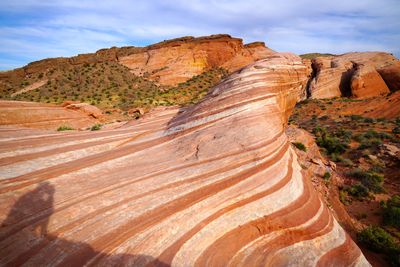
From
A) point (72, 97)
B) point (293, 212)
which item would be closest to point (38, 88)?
point (72, 97)

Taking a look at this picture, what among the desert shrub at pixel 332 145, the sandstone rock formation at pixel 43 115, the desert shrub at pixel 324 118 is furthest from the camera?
the desert shrub at pixel 324 118

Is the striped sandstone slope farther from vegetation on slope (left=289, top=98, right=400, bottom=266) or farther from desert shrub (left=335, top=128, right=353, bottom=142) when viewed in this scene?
desert shrub (left=335, top=128, right=353, bottom=142)

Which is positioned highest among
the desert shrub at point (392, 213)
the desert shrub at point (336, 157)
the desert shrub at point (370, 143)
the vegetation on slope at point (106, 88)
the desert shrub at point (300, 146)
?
the vegetation on slope at point (106, 88)

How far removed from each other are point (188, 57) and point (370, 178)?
138ft

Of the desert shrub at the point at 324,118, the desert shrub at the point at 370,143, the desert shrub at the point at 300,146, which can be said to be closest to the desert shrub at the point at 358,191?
the desert shrub at the point at 300,146

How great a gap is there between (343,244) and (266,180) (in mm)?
1836

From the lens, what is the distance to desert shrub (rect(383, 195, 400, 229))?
33.8ft

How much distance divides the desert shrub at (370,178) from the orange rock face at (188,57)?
34743 mm

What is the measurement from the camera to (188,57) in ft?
166

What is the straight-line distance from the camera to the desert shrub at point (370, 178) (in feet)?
41.9

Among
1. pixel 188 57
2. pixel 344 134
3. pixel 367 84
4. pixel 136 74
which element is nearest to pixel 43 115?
pixel 344 134

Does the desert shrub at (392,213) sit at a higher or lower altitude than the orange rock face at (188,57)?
lower

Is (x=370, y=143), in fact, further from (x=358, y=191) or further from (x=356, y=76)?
(x=356, y=76)

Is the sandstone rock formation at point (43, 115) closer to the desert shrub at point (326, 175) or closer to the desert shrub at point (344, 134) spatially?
the desert shrub at point (326, 175)
